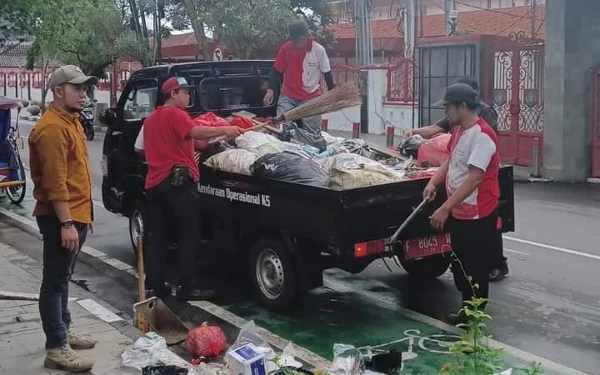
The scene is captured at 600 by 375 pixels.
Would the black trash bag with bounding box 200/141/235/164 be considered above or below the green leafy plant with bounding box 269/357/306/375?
above

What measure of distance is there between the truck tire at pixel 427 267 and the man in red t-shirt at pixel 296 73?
220 cm

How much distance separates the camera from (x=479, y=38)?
57.9 feet

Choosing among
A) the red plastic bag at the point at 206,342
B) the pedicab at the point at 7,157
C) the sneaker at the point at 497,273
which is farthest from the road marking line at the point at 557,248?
the pedicab at the point at 7,157

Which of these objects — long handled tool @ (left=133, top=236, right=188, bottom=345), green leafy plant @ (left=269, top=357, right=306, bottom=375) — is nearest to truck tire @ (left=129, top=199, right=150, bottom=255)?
long handled tool @ (left=133, top=236, right=188, bottom=345)

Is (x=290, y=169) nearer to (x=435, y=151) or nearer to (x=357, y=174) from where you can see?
(x=357, y=174)

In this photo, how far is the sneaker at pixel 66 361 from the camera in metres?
5.22

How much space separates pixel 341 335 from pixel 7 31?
5.41 meters

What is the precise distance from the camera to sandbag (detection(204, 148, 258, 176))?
709 cm

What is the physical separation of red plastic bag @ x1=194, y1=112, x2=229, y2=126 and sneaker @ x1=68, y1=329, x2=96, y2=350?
2.68 metres

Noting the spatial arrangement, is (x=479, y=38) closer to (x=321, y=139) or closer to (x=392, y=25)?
(x=321, y=139)

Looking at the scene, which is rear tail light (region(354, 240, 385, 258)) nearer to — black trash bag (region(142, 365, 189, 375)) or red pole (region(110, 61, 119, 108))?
black trash bag (region(142, 365, 189, 375))

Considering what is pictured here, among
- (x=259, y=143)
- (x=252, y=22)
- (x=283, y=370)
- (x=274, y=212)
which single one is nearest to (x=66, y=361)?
(x=283, y=370)

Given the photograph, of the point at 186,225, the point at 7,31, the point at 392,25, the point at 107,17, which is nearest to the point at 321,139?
the point at 186,225

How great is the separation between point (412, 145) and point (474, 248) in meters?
1.73
